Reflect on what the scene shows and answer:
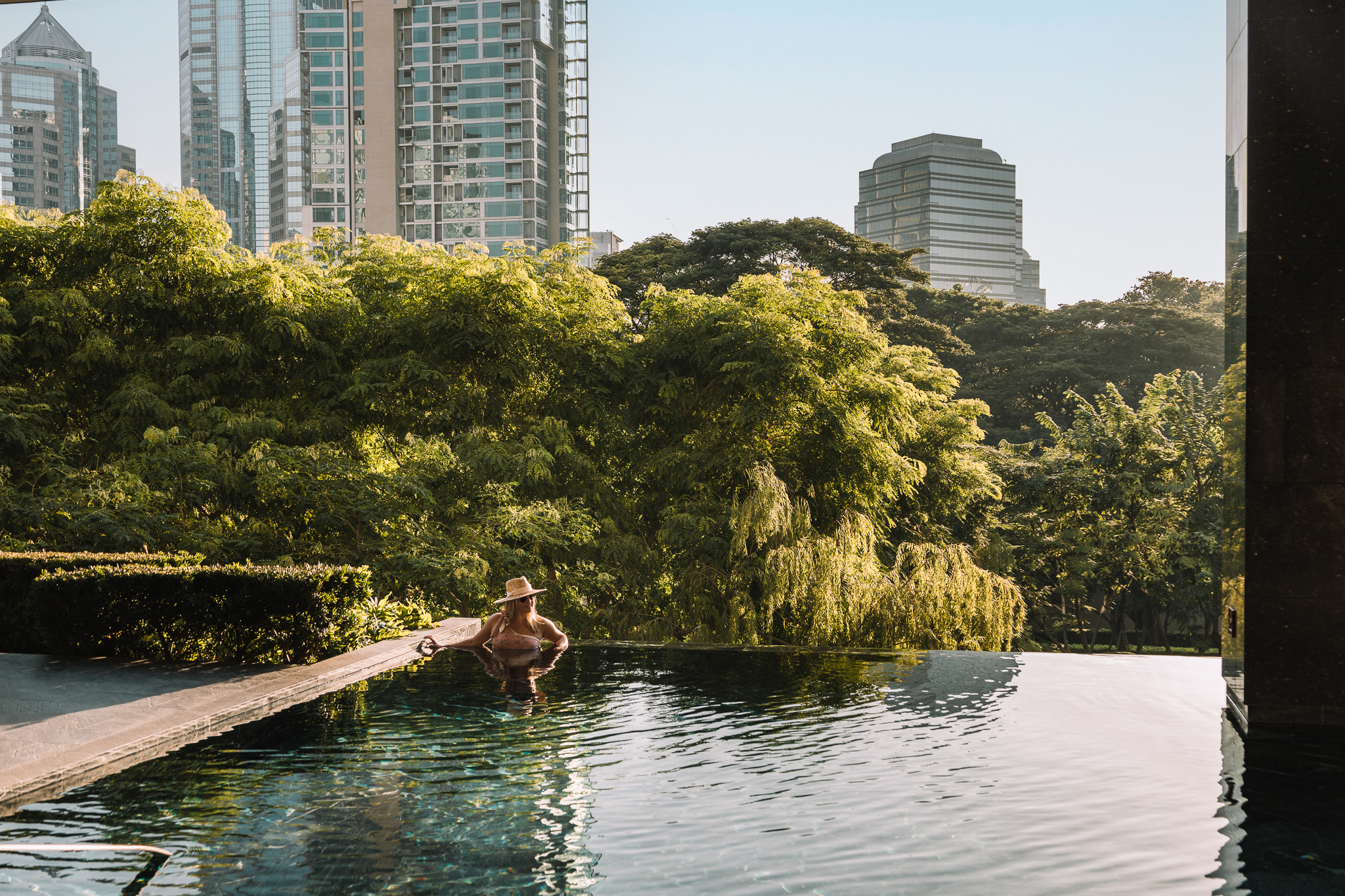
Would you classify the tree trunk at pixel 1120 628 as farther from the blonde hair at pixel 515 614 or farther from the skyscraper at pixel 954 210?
the skyscraper at pixel 954 210

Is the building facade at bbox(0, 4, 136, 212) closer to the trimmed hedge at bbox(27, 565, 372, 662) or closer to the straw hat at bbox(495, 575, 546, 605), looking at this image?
the trimmed hedge at bbox(27, 565, 372, 662)

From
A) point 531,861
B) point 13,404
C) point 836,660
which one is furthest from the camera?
point 13,404

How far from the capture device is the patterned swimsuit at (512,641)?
310 inches

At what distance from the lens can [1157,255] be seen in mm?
33188

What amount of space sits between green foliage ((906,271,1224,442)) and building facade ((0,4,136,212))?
305 feet

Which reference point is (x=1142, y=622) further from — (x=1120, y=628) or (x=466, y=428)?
(x=466, y=428)

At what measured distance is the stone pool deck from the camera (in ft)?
14.8

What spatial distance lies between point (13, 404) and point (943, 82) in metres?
49.1

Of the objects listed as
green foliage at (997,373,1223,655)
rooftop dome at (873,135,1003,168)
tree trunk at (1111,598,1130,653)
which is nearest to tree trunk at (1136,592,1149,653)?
tree trunk at (1111,598,1130,653)

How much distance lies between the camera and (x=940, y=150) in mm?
100875

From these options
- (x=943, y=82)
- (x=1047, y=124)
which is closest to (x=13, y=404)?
(x=1047, y=124)

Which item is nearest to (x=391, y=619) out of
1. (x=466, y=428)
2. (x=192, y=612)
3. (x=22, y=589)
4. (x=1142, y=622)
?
(x=192, y=612)

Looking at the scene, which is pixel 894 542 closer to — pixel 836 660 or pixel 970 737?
pixel 836 660

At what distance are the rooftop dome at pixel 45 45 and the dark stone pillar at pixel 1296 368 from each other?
140464 millimetres
